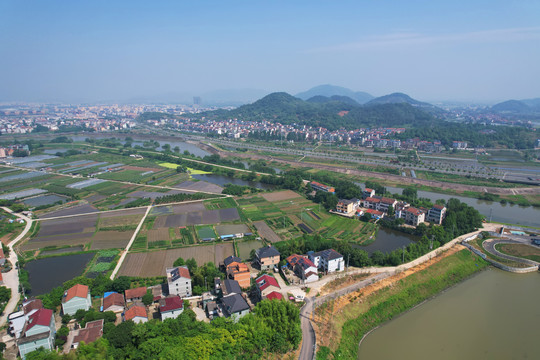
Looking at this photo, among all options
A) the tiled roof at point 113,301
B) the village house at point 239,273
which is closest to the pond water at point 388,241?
the village house at point 239,273

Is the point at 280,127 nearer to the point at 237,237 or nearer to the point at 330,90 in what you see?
the point at 237,237

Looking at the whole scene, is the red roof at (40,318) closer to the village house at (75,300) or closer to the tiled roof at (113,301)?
the village house at (75,300)

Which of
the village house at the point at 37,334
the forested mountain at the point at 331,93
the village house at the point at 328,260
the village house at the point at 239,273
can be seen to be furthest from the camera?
the forested mountain at the point at 331,93

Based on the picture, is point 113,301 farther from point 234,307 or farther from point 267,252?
point 267,252

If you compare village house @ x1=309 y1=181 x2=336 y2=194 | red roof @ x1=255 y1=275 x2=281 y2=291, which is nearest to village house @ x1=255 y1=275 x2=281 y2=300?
red roof @ x1=255 y1=275 x2=281 y2=291

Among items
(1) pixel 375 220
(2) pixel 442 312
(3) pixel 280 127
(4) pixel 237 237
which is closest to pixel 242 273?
(4) pixel 237 237

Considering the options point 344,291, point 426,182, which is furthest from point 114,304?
point 426,182

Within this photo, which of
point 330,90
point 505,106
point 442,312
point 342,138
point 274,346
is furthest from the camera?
point 330,90
